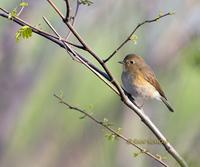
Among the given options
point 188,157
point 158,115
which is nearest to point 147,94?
point 158,115

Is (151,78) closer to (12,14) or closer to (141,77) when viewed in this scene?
(141,77)

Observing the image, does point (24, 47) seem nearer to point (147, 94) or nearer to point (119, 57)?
point (119, 57)

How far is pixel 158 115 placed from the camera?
25.4ft

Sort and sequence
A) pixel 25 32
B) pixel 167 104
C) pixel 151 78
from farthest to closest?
pixel 167 104, pixel 151 78, pixel 25 32

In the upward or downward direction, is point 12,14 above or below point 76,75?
below

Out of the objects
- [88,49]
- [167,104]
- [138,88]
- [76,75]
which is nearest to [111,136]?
[88,49]

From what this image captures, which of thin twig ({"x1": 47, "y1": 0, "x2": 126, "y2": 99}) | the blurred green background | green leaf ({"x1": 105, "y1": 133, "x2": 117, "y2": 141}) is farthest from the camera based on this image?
the blurred green background

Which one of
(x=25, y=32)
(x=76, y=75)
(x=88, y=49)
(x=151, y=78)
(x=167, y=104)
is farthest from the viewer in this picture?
(x=76, y=75)

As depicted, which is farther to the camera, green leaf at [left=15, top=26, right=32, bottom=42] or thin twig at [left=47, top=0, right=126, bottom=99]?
green leaf at [left=15, top=26, right=32, bottom=42]

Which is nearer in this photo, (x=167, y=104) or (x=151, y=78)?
(x=151, y=78)

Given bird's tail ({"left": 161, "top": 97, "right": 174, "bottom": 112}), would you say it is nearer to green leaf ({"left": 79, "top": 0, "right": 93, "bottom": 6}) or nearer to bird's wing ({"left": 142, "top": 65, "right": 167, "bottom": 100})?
bird's wing ({"left": 142, "top": 65, "right": 167, "bottom": 100})

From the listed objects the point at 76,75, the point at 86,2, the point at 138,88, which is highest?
the point at 76,75

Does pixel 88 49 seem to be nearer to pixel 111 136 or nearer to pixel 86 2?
pixel 86 2

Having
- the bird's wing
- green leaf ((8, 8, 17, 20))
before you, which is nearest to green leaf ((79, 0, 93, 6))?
green leaf ((8, 8, 17, 20))
